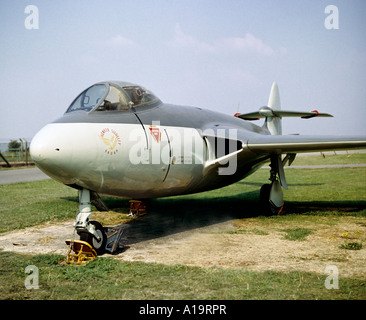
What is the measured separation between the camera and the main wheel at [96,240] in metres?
6.05

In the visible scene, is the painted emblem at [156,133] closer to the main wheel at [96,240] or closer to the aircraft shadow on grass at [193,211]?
the main wheel at [96,240]

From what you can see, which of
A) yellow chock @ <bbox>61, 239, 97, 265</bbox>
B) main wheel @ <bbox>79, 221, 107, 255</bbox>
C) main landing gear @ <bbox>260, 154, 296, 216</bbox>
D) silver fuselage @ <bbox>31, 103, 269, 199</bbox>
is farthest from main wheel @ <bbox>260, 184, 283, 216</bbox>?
yellow chock @ <bbox>61, 239, 97, 265</bbox>

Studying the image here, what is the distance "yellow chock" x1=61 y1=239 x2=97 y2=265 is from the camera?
5.77 m

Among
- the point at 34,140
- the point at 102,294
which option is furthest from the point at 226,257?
the point at 34,140

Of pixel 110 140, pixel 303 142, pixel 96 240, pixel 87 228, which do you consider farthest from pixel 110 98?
pixel 303 142

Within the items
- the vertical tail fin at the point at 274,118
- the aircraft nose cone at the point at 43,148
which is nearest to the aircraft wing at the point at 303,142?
the aircraft nose cone at the point at 43,148

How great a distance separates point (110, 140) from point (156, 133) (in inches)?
45.0

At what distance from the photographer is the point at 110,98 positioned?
262 inches

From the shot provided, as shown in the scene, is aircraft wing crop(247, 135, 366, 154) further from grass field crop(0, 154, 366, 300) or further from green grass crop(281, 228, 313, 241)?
green grass crop(281, 228, 313, 241)

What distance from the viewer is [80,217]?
610 centimetres

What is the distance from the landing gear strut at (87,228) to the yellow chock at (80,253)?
0.44ft

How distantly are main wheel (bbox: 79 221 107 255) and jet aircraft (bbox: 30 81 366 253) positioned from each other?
0.06ft

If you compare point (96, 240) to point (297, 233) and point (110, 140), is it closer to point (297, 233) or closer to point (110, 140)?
point (110, 140)
